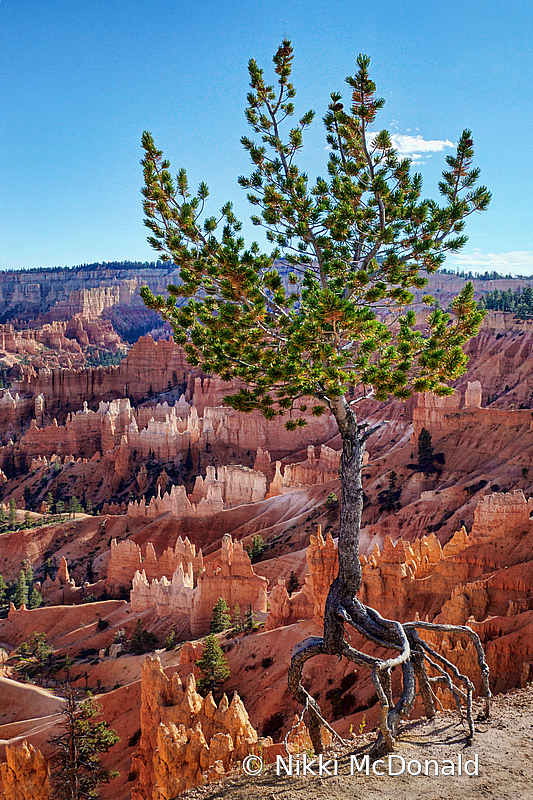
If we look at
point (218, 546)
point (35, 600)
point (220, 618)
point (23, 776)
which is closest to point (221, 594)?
point (220, 618)

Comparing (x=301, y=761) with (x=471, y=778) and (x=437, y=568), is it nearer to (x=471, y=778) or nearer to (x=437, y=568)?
(x=471, y=778)

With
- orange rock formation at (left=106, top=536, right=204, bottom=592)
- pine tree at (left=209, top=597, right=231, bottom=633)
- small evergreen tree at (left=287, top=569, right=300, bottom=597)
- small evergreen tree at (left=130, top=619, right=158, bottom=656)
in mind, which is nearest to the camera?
pine tree at (left=209, top=597, right=231, bottom=633)

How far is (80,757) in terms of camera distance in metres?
19.6

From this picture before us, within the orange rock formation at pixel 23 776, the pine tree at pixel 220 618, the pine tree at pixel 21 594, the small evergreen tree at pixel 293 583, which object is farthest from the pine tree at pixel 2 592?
the orange rock formation at pixel 23 776

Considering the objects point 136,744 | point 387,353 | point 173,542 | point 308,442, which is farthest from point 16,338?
point 387,353

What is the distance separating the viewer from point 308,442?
3477 inches

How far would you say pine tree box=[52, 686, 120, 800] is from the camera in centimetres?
1789

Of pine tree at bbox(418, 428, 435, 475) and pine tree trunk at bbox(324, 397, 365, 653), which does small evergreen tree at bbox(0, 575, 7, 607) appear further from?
pine tree trunk at bbox(324, 397, 365, 653)

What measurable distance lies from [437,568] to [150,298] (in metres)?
17.4

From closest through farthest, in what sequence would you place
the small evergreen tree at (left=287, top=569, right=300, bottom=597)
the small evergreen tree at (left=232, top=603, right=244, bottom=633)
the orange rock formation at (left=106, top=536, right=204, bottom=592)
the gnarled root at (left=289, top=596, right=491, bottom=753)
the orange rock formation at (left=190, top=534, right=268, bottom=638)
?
the gnarled root at (left=289, top=596, right=491, bottom=753) → the small evergreen tree at (left=232, top=603, right=244, bottom=633) → the orange rock formation at (left=190, top=534, right=268, bottom=638) → the small evergreen tree at (left=287, top=569, right=300, bottom=597) → the orange rock formation at (left=106, top=536, right=204, bottom=592)

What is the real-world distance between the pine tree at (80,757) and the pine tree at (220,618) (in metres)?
10.8

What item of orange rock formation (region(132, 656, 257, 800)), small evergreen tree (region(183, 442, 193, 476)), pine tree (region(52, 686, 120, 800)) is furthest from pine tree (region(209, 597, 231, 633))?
small evergreen tree (region(183, 442, 193, 476))

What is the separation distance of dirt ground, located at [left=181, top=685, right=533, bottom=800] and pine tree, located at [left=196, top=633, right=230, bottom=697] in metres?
13.2

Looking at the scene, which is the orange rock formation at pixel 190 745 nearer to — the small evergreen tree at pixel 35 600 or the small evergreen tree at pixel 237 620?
the small evergreen tree at pixel 237 620
